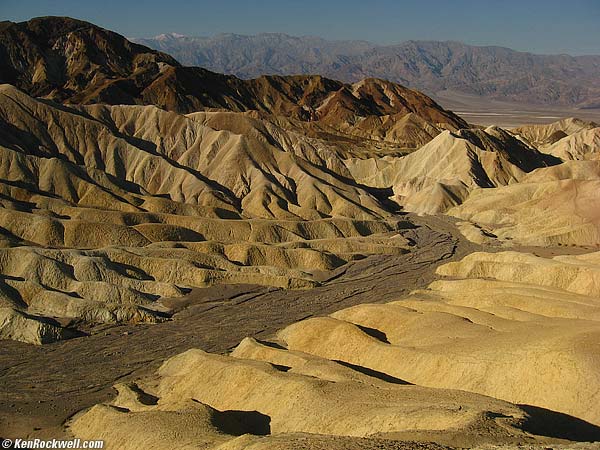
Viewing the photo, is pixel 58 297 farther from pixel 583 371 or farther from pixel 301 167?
pixel 301 167

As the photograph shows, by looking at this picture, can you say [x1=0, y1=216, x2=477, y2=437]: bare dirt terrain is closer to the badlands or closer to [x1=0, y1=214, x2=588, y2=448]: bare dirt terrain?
[x1=0, y1=214, x2=588, y2=448]: bare dirt terrain

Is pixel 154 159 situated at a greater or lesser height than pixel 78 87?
lesser

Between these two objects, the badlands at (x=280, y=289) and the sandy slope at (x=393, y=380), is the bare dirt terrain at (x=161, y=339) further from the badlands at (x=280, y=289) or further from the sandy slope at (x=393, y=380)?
the sandy slope at (x=393, y=380)

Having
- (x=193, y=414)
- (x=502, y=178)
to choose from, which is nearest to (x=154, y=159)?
(x=502, y=178)

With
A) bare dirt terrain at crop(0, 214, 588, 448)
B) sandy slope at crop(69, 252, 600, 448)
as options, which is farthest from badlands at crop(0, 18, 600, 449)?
bare dirt terrain at crop(0, 214, 588, 448)

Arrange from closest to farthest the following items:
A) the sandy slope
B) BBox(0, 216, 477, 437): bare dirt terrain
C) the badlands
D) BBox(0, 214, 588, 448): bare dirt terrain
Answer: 1. the sandy slope
2. the badlands
3. BBox(0, 214, 588, 448): bare dirt terrain
4. BBox(0, 216, 477, 437): bare dirt terrain

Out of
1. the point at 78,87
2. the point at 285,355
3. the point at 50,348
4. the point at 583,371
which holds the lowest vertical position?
the point at 50,348

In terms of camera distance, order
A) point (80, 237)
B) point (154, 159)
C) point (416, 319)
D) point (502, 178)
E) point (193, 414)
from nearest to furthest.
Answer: point (193, 414)
point (416, 319)
point (80, 237)
point (154, 159)
point (502, 178)

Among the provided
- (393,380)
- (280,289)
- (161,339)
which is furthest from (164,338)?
(393,380)
